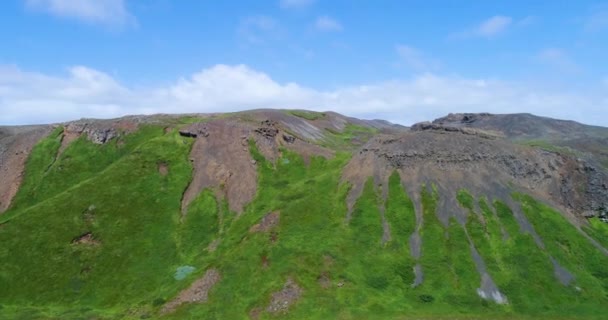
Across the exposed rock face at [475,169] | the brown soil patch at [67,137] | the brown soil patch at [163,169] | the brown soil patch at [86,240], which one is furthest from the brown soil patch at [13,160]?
the exposed rock face at [475,169]

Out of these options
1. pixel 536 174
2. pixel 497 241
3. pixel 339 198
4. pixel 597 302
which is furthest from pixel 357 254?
pixel 536 174

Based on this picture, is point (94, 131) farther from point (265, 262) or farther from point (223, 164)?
point (265, 262)

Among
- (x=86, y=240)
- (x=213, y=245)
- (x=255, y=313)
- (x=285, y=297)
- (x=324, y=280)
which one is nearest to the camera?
(x=255, y=313)

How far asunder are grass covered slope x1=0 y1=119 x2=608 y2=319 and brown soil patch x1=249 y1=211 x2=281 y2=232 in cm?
29

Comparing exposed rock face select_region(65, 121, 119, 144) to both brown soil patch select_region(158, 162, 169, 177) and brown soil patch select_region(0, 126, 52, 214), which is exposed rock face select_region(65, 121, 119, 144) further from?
brown soil patch select_region(158, 162, 169, 177)

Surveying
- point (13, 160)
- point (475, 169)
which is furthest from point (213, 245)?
point (13, 160)

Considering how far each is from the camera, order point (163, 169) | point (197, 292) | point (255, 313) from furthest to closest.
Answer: point (163, 169), point (197, 292), point (255, 313)

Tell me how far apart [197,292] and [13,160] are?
233 feet

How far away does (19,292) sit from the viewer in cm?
8012

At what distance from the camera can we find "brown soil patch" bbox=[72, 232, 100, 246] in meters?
89.4

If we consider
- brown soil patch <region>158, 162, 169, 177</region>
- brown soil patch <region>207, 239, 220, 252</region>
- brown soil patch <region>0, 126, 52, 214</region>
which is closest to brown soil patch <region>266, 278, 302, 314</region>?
brown soil patch <region>207, 239, 220, 252</region>

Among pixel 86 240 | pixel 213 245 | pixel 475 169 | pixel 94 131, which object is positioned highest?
pixel 94 131

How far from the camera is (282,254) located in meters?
80.6

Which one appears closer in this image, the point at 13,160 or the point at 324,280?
the point at 324,280
